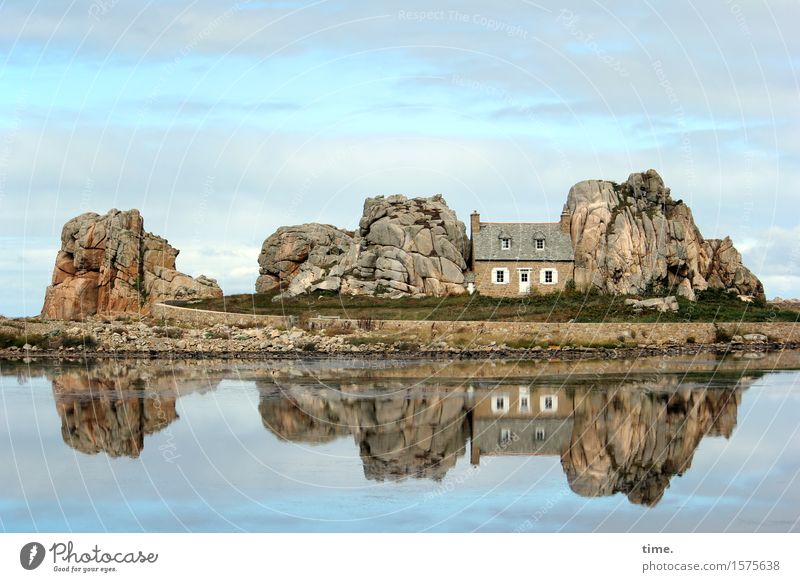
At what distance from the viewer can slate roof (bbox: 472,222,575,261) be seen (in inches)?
2766

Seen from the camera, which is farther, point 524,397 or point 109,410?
point 524,397

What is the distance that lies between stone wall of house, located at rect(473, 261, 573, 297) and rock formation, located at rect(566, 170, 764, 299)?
0.98m

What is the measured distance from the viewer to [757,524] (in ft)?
73.6

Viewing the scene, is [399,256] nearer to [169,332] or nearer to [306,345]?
[306,345]

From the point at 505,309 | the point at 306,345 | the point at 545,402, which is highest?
the point at 505,309

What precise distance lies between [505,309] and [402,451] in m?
35.2

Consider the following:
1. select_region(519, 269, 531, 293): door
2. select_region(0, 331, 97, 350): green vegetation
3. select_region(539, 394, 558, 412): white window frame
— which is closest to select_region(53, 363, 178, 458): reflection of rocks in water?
select_region(539, 394, 558, 412): white window frame

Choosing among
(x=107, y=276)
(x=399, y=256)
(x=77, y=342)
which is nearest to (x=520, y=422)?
(x=399, y=256)

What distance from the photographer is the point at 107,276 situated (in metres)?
78.0
